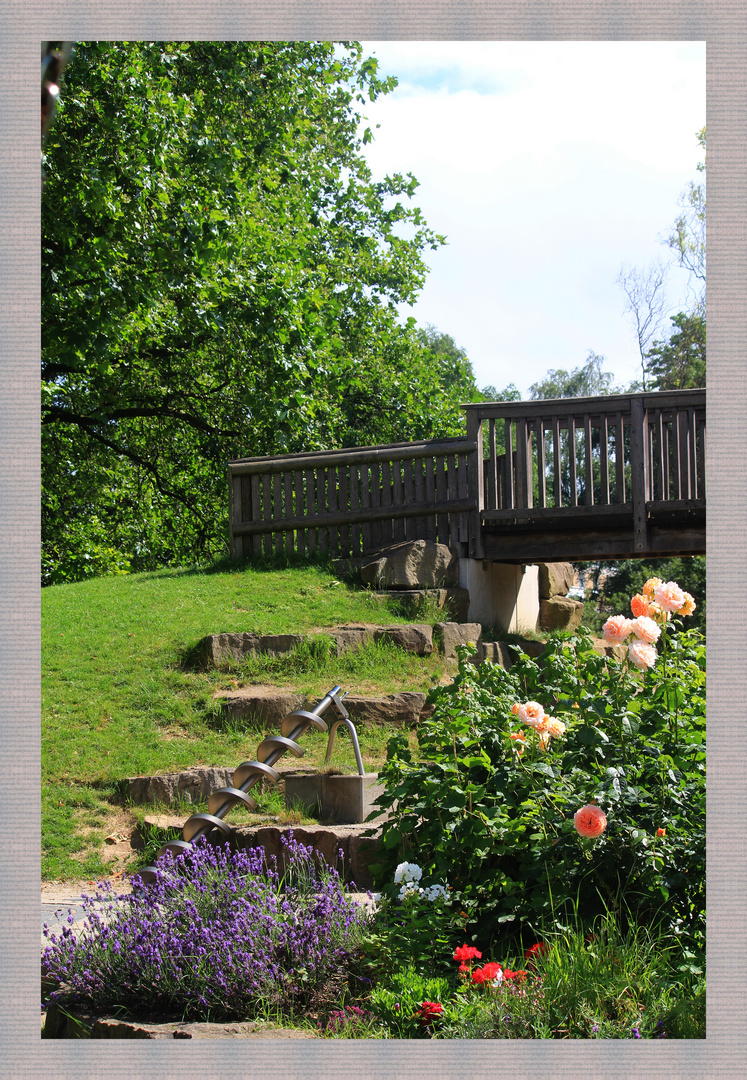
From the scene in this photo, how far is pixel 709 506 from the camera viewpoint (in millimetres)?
2555

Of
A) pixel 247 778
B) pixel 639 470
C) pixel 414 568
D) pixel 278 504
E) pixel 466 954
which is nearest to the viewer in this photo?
pixel 466 954

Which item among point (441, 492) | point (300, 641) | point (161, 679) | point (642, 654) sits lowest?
point (161, 679)

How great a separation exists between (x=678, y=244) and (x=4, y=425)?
24.1 meters

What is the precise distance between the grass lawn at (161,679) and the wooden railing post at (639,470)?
212 cm

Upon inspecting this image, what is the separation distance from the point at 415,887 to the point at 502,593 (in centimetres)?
601

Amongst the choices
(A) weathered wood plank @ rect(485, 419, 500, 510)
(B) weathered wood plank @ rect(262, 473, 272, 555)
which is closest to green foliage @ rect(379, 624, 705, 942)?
(A) weathered wood plank @ rect(485, 419, 500, 510)

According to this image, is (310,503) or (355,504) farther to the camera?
(310,503)

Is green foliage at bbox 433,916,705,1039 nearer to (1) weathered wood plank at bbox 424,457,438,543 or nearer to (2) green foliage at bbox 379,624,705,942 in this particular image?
(2) green foliage at bbox 379,624,705,942

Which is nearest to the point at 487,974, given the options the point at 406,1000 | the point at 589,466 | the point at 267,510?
the point at 406,1000

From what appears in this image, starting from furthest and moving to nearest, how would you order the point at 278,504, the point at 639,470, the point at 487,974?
the point at 278,504 < the point at 639,470 < the point at 487,974

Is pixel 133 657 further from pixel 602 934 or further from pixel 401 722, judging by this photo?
pixel 602 934

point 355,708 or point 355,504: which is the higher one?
point 355,504

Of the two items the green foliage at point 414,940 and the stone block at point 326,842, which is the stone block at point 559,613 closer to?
the stone block at point 326,842

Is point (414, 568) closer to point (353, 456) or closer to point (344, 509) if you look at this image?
point (344, 509)
